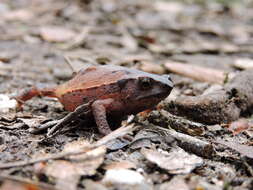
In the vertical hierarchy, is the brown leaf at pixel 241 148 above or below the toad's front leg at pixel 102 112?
below

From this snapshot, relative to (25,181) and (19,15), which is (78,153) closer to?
(25,181)

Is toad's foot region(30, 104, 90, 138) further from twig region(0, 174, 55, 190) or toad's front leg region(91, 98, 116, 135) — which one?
twig region(0, 174, 55, 190)

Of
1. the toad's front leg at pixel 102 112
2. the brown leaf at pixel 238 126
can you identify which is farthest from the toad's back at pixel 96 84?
the brown leaf at pixel 238 126

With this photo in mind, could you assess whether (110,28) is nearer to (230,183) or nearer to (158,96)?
(158,96)

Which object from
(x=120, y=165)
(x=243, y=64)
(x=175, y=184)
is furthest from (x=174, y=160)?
(x=243, y=64)

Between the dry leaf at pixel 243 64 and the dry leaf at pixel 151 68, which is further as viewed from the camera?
the dry leaf at pixel 243 64

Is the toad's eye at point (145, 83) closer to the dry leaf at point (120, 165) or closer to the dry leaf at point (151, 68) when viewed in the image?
the dry leaf at point (120, 165)
